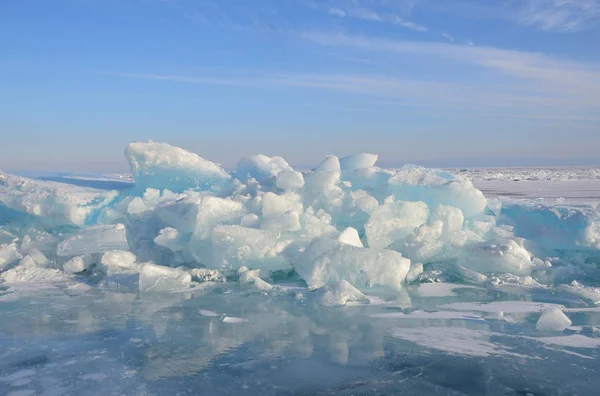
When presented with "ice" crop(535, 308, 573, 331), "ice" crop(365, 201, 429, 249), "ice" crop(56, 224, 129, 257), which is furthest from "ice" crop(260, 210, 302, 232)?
"ice" crop(535, 308, 573, 331)

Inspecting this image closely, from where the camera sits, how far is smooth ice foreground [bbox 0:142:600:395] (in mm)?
3326

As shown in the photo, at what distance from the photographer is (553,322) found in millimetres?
4082

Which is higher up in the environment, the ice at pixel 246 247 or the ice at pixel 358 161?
the ice at pixel 358 161

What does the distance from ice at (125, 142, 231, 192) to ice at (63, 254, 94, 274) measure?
2.16m

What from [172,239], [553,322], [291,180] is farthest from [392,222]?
[172,239]

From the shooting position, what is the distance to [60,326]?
14.3 feet

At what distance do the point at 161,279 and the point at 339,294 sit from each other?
1.96 meters

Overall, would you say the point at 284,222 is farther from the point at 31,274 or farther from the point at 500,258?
the point at 31,274

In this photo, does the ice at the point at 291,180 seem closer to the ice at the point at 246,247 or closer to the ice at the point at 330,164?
the ice at the point at 330,164

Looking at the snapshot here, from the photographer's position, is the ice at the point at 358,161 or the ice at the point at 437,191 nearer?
the ice at the point at 437,191

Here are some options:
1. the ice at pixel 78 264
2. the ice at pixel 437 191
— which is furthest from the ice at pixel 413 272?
the ice at pixel 78 264

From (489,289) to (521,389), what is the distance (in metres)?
2.54

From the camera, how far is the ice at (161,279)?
5.63 metres

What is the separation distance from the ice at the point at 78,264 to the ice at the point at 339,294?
10.0ft
